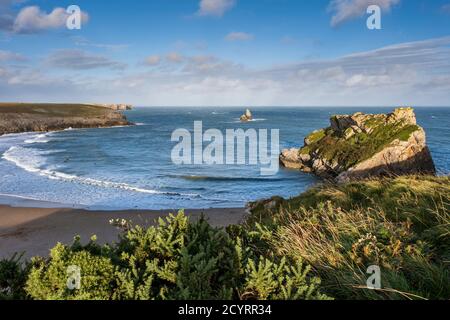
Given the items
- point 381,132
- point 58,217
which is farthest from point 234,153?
point 58,217

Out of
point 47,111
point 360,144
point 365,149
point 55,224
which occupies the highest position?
point 47,111

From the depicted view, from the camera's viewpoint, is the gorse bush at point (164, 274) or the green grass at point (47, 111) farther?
the green grass at point (47, 111)

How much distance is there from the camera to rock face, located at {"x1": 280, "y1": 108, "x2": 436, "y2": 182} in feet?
109

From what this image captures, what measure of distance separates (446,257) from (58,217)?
22176 mm

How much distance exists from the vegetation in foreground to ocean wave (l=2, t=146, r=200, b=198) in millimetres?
24648

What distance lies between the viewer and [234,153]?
187ft

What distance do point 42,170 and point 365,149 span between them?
34.3m

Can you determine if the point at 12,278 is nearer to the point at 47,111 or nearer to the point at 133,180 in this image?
the point at 133,180

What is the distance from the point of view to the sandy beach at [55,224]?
58.9ft

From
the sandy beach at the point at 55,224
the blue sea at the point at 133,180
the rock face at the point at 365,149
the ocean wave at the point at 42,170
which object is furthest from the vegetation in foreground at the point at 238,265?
the rock face at the point at 365,149

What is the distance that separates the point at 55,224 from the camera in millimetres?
21125

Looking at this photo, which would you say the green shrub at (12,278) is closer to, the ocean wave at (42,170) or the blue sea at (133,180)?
the blue sea at (133,180)

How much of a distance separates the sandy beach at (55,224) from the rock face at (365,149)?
15.9 metres

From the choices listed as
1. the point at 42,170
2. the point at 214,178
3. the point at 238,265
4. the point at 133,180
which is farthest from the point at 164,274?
the point at 42,170
